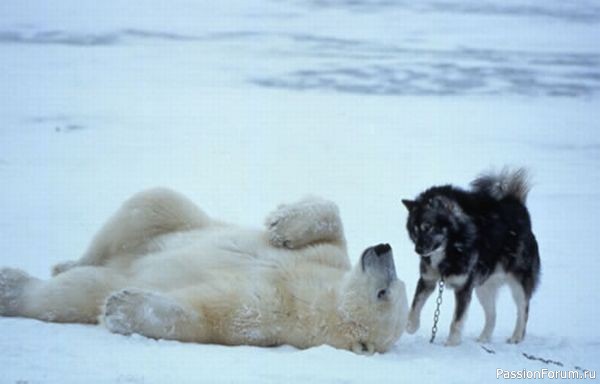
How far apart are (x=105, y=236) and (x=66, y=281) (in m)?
0.42

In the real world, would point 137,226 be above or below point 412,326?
above

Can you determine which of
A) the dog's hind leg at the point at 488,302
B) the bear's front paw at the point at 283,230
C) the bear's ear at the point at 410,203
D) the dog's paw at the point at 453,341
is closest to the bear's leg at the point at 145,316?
the bear's front paw at the point at 283,230

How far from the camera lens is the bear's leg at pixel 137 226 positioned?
5.79m

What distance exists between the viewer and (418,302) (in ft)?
21.0

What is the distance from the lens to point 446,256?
21.0ft

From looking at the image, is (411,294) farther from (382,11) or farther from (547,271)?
(382,11)

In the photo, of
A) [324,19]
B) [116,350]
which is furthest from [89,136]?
[324,19]

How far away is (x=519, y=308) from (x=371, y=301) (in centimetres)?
185

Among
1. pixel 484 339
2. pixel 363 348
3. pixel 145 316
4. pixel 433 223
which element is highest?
pixel 433 223

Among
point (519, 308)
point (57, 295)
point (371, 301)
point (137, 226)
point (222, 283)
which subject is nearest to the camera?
point (371, 301)

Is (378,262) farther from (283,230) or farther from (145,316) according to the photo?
(145,316)

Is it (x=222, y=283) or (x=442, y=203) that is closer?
(x=222, y=283)

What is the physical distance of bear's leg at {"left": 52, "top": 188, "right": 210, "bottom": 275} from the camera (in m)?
5.79

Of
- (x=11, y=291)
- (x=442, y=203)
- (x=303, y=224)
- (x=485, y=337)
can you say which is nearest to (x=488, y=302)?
(x=485, y=337)
